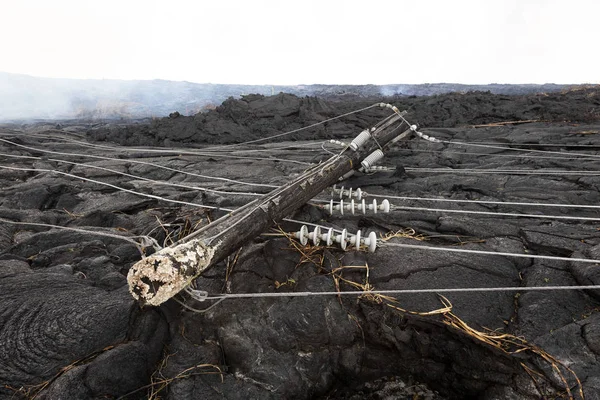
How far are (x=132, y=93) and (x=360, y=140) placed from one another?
28.2 metres

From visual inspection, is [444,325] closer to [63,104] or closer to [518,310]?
[518,310]

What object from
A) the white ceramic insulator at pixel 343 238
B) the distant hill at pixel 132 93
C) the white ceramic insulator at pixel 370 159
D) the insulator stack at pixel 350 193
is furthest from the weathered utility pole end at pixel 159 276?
the distant hill at pixel 132 93

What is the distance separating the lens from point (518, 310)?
2.68m

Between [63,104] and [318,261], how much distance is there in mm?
28496

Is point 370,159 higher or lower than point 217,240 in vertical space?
higher

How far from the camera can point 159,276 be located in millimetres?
2049

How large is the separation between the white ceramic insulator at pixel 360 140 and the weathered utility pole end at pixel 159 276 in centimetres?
319

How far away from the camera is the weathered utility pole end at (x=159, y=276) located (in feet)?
6.69

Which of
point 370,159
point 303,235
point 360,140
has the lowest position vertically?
point 303,235

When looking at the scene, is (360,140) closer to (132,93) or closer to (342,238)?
(342,238)

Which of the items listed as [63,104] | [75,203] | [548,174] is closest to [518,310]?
[548,174]

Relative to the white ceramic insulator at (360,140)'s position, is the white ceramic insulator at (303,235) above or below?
below

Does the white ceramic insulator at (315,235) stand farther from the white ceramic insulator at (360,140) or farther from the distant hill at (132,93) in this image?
the distant hill at (132,93)

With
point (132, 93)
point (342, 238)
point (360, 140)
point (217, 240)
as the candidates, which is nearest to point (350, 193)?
point (360, 140)
